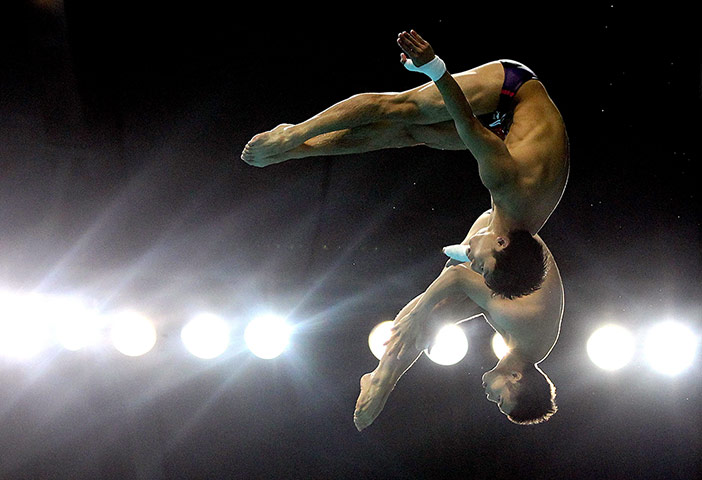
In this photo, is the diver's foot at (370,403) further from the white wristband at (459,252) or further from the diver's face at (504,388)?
the white wristband at (459,252)

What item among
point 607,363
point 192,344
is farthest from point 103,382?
point 607,363

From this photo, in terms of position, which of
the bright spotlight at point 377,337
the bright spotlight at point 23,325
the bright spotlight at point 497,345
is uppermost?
the bright spotlight at point 23,325

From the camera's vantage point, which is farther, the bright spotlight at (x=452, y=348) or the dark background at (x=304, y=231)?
the bright spotlight at (x=452, y=348)

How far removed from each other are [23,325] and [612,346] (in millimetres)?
3647

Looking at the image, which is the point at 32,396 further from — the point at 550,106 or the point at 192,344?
the point at 550,106

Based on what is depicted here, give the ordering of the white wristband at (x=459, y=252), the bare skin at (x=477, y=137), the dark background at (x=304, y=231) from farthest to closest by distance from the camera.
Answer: the dark background at (x=304, y=231), the white wristband at (x=459, y=252), the bare skin at (x=477, y=137)

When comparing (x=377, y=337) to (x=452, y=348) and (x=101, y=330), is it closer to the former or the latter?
(x=452, y=348)

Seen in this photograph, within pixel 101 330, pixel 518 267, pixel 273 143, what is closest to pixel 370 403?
pixel 518 267

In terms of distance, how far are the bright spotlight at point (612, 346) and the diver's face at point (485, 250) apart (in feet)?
7.79

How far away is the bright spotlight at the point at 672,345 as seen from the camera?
4109mm

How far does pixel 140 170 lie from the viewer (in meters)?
3.65

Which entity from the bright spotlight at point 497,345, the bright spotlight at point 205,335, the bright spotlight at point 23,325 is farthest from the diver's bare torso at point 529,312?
the bright spotlight at point 23,325

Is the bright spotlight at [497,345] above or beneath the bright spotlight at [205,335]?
beneath

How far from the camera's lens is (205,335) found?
4.17 m
